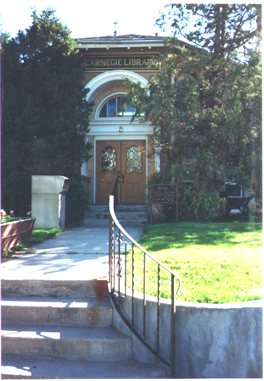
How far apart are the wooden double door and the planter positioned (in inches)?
306

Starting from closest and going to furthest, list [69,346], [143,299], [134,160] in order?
[69,346] → [143,299] → [134,160]

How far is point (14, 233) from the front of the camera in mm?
7461

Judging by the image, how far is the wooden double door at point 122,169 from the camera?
16.1 m

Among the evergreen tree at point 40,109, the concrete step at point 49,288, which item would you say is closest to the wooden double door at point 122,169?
the evergreen tree at point 40,109

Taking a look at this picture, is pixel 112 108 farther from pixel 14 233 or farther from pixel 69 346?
pixel 69 346

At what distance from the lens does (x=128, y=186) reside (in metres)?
16.1

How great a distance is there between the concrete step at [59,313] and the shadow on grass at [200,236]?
267 centimetres

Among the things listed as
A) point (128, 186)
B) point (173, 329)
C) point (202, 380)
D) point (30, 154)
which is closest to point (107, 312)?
point (173, 329)

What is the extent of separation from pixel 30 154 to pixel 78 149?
1.47 metres

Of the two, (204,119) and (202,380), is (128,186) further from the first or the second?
(202,380)

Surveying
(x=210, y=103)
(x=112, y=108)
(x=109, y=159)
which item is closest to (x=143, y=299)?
(x=210, y=103)

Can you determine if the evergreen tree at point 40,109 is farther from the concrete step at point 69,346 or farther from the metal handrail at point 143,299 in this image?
the concrete step at point 69,346

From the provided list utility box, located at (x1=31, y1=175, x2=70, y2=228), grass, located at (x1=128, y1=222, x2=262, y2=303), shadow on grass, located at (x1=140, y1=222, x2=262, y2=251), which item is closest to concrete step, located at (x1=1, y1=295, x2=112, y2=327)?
grass, located at (x1=128, y1=222, x2=262, y2=303)

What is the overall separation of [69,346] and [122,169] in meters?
12.0
